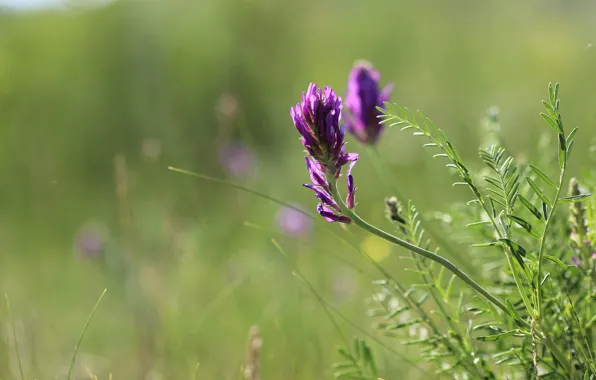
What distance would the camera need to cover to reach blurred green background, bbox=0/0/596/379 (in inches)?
101

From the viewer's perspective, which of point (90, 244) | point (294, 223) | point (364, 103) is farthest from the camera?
point (90, 244)

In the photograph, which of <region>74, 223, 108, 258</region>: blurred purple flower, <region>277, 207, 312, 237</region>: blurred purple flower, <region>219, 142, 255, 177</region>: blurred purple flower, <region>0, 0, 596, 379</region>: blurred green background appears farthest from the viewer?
<region>219, 142, 255, 177</region>: blurred purple flower

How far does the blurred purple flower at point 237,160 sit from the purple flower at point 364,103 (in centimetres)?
237

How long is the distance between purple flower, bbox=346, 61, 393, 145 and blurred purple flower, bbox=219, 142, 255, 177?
2.37m

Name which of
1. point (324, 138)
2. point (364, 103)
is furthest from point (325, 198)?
point (364, 103)

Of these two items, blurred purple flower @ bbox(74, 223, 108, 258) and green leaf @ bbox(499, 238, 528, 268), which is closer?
green leaf @ bbox(499, 238, 528, 268)

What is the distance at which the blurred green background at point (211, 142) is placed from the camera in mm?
2570

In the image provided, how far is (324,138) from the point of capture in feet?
2.59

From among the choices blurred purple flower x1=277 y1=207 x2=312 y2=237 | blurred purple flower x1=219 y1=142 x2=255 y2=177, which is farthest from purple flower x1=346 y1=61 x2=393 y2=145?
blurred purple flower x1=219 y1=142 x2=255 y2=177

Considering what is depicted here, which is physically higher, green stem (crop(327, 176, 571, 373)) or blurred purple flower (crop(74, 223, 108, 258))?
blurred purple flower (crop(74, 223, 108, 258))

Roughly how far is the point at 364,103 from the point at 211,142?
3856 millimetres

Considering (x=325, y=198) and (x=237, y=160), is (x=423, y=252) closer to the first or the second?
(x=325, y=198)

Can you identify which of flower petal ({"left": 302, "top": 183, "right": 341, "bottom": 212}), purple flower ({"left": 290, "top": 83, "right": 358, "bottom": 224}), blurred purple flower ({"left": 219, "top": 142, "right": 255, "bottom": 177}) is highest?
blurred purple flower ({"left": 219, "top": 142, "right": 255, "bottom": 177})

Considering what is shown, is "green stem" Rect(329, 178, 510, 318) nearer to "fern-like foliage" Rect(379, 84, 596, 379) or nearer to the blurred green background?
"fern-like foliage" Rect(379, 84, 596, 379)
